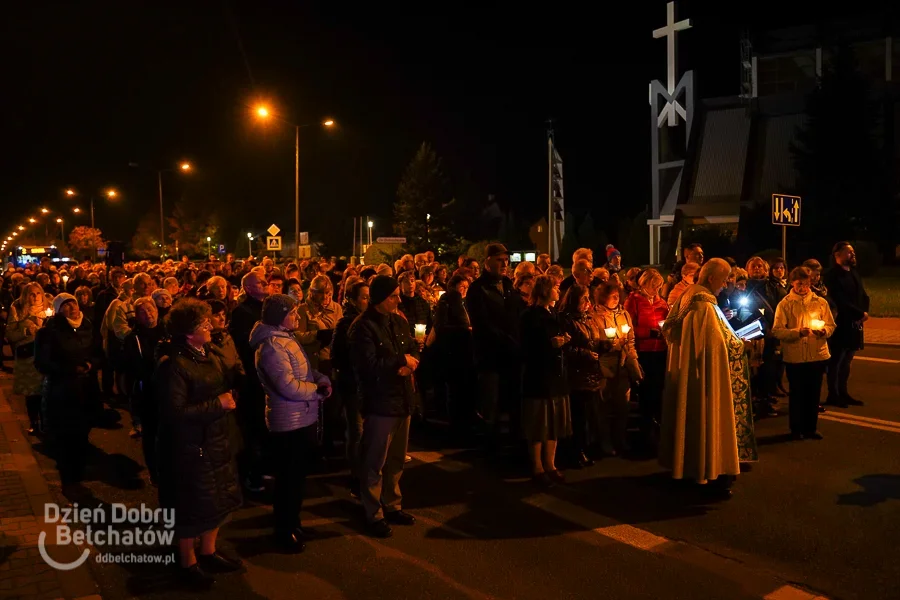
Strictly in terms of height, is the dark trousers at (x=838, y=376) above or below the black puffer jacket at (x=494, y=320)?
below

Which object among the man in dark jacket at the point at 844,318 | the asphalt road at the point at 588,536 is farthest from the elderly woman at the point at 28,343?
the man in dark jacket at the point at 844,318

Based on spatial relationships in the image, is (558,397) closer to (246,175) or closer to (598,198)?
(598,198)

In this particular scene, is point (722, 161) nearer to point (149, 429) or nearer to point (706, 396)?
point (706, 396)

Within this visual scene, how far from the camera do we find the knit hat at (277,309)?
5.19 m

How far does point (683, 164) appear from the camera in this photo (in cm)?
4206

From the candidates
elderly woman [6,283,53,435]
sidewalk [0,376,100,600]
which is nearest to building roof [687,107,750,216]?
elderly woman [6,283,53,435]

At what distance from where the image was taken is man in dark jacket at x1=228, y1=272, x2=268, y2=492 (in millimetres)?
6773

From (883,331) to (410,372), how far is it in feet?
51.4

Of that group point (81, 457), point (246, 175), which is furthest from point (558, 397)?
point (246, 175)

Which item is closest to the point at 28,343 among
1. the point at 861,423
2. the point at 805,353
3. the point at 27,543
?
the point at 27,543

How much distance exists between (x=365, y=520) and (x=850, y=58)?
36.0 m

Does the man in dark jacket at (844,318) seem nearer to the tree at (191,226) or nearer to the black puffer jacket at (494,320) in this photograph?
the black puffer jacket at (494,320)

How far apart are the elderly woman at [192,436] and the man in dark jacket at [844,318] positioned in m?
7.92

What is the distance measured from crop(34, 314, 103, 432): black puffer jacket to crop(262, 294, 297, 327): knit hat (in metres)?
2.93
